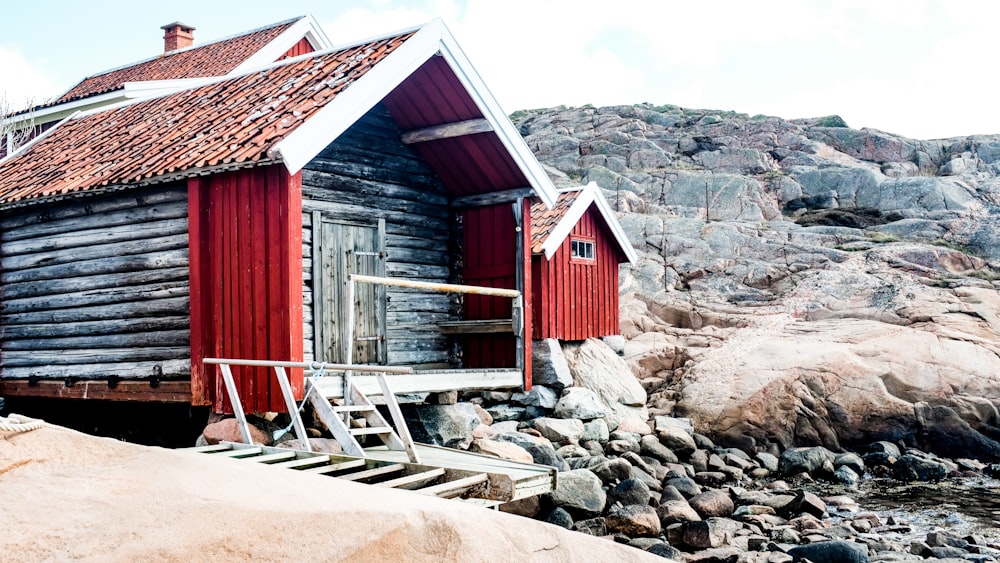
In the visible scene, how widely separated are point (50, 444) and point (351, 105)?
6.20 metres

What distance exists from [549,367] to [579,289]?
9.82 ft

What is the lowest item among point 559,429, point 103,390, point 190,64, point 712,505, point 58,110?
point 712,505

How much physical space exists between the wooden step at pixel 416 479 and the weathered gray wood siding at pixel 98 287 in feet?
13.2

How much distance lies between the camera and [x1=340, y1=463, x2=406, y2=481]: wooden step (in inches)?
284

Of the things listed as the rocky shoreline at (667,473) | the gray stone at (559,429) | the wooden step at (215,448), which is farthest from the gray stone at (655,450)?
the wooden step at (215,448)

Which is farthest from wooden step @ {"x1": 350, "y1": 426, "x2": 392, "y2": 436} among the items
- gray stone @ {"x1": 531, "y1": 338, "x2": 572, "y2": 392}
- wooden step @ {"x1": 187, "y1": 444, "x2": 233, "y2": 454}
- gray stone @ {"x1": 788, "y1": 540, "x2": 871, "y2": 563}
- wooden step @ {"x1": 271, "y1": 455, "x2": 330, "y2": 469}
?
gray stone @ {"x1": 531, "y1": 338, "x2": 572, "y2": 392}

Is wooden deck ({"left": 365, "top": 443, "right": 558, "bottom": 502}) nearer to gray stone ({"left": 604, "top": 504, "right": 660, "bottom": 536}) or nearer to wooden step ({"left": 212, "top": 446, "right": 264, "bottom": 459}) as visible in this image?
wooden step ({"left": 212, "top": 446, "right": 264, "bottom": 459})

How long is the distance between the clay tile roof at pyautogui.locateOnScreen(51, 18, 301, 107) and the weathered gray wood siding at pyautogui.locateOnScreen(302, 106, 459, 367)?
833cm

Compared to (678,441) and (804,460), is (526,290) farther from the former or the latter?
(804,460)

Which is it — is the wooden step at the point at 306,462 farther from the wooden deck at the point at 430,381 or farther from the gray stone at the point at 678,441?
the gray stone at the point at 678,441

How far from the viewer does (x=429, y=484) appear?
25.0ft

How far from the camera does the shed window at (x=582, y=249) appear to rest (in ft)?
57.2

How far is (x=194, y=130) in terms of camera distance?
10.9m

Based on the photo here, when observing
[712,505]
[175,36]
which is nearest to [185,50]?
[175,36]
